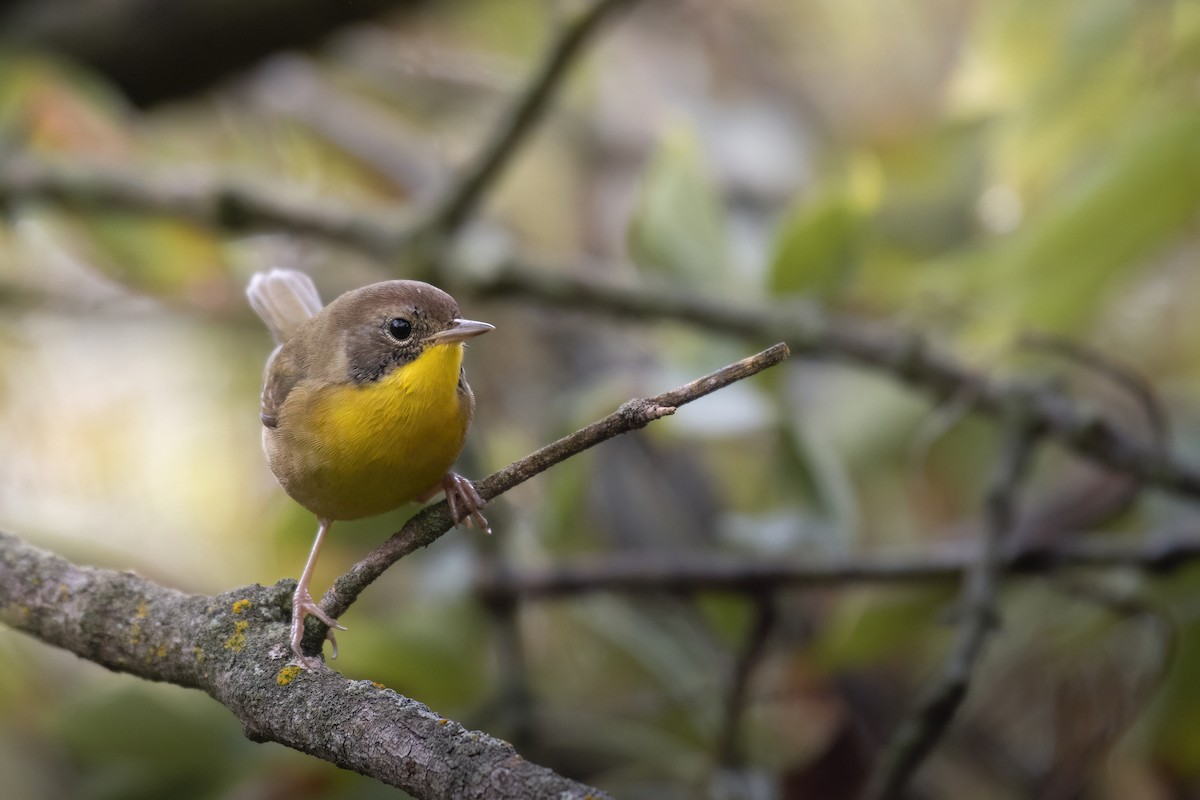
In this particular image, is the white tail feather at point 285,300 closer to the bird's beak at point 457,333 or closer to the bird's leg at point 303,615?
the bird's beak at point 457,333

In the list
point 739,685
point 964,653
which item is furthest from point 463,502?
point 739,685

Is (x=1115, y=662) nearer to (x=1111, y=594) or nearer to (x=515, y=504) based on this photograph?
(x=1111, y=594)

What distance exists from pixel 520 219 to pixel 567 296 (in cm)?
252

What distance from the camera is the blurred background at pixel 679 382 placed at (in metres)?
2.93

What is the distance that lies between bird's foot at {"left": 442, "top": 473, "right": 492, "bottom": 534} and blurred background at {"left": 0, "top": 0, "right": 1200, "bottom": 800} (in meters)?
1.08

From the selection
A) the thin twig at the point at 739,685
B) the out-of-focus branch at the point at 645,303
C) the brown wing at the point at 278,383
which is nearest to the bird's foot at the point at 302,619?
the brown wing at the point at 278,383

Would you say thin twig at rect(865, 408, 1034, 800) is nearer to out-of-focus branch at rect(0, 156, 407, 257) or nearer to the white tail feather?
the white tail feather

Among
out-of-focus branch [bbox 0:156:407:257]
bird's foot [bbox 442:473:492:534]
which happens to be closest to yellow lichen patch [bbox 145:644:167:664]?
bird's foot [bbox 442:473:492:534]

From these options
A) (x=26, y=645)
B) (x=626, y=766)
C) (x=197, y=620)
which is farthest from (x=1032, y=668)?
(x=26, y=645)

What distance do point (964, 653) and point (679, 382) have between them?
3.90 ft

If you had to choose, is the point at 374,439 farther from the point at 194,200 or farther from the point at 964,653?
the point at 194,200

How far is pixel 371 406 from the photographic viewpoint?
1592 millimetres

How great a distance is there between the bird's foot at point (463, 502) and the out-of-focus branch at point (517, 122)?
161 centimetres

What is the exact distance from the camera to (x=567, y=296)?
3.43 metres
